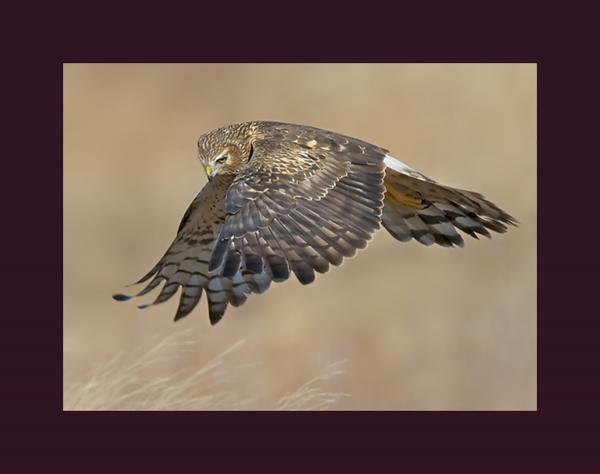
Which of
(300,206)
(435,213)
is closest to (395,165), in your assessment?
(435,213)

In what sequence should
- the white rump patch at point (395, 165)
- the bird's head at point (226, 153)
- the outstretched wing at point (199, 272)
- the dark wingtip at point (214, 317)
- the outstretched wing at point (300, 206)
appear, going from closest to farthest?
1. the outstretched wing at point (300, 206)
2. the dark wingtip at point (214, 317)
3. the outstretched wing at point (199, 272)
4. the white rump patch at point (395, 165)
5. the bird's head at point (226, 153)

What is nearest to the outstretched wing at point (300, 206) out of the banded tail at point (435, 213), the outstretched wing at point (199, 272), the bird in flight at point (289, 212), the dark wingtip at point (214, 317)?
the bird in flight at point (289, 212)

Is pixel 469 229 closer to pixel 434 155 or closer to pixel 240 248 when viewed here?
pixel 240 248

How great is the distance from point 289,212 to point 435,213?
150 centimetres

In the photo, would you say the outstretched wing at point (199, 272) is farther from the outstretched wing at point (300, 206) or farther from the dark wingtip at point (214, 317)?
the outstretched wing at point (300, 206)

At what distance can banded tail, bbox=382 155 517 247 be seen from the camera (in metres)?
7.66

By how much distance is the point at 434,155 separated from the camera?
11258 millimetres

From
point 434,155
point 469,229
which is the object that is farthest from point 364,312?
point 469,229

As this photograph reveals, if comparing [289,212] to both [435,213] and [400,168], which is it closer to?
[400,168]

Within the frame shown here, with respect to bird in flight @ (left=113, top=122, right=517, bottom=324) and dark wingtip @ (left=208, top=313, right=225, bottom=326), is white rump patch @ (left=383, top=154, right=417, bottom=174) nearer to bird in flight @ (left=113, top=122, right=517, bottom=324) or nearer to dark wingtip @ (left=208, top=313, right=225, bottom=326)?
bird in flight @ (left=113, top=122, right=517, bottom=324)

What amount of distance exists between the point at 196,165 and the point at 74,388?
4.48 m

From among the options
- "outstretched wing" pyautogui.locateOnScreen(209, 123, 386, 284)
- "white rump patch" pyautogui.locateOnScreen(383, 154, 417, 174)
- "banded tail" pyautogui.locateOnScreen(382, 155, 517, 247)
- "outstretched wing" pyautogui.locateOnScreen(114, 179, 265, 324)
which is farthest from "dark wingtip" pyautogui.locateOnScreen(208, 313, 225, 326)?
"banded tail" pyautogui.locateOnScreen(382, 155, 517, 247)

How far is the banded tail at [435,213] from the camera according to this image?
766 centimetres

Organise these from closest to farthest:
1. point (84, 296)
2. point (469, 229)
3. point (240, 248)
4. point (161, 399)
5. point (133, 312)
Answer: point (240, 248) < point (161, 399) < point (469, 229) < point (133, 312) < point (84, 296)
